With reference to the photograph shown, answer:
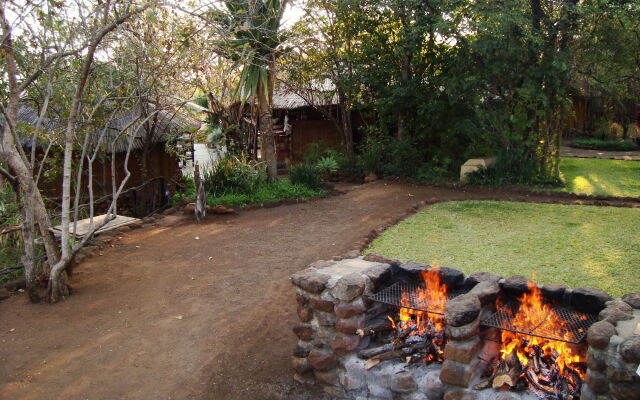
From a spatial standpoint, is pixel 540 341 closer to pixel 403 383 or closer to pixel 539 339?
pixel 539 339

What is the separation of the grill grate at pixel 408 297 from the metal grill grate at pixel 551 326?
40 centimetres

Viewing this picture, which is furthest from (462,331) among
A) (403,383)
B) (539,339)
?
(403,383)

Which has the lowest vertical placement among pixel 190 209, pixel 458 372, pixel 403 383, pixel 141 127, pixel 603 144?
pixel 403 383

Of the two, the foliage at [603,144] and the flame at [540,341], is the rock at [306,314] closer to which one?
the flame at [540,341]

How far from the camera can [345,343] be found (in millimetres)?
4078

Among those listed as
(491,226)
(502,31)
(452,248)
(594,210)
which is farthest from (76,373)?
(502,31)

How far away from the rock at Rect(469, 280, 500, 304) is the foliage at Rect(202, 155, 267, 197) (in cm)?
786

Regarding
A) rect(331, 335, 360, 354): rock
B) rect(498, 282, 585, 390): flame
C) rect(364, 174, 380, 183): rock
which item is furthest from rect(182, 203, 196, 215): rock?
rect(498, 282, 585, 390): flame

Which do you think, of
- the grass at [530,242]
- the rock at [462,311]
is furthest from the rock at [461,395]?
the grass at [530,242]

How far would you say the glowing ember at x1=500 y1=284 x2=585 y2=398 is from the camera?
11.0ft

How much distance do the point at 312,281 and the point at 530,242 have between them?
4340mm

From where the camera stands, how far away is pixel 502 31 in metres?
10.4

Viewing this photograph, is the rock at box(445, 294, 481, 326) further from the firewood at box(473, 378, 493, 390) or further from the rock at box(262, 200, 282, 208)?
the rock at box(262, 200, 282, 208)

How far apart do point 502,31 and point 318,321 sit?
8.30 metres
